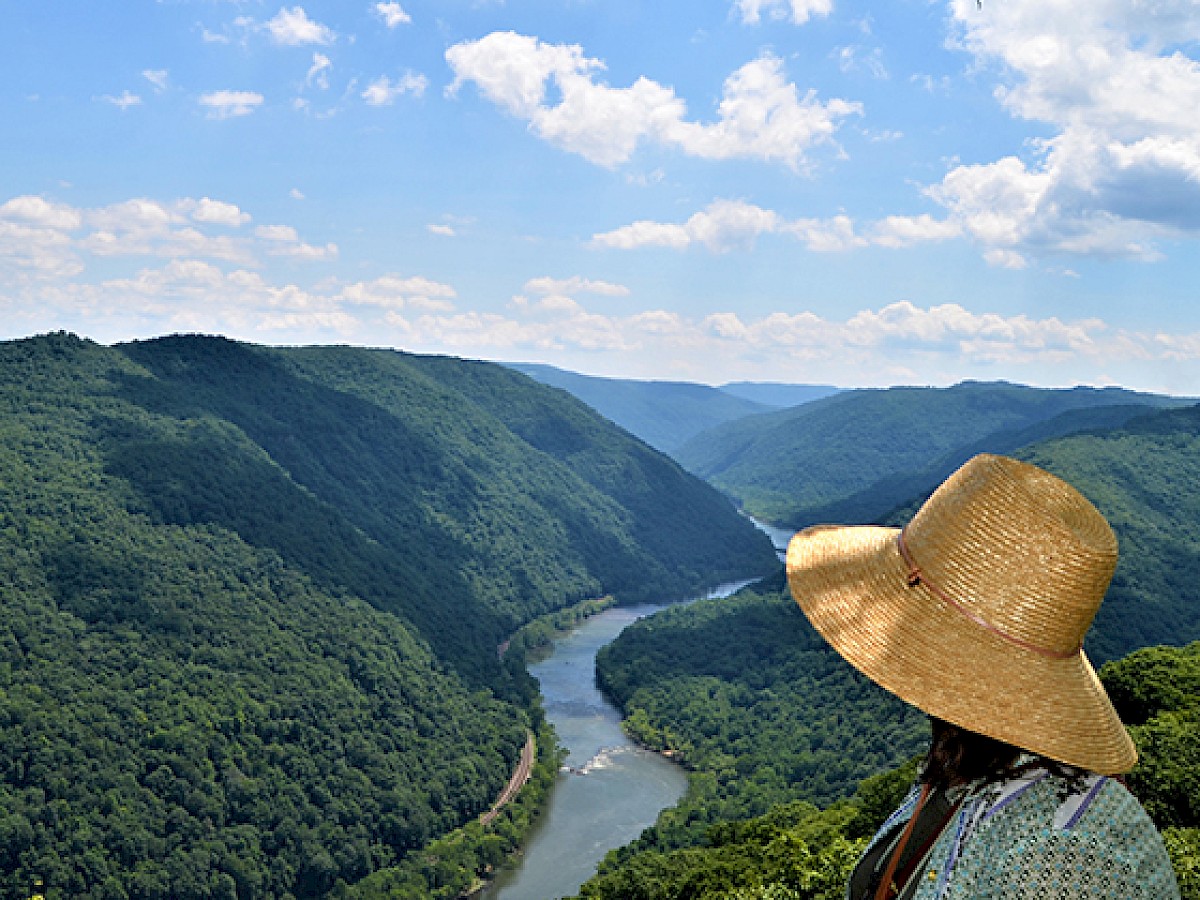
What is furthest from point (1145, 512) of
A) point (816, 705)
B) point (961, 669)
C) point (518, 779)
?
point (961, 669)

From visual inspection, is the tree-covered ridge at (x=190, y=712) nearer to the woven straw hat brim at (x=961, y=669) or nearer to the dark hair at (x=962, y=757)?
the woven straw hat brim at (x=961, y=669)

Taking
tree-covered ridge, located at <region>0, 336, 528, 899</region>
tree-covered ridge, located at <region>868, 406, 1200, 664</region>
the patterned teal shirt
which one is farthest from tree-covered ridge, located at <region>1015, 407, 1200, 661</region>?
the patterned teal shirt

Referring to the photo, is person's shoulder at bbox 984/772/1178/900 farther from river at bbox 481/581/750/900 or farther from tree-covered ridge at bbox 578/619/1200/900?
river at bbox 481/581/750/900

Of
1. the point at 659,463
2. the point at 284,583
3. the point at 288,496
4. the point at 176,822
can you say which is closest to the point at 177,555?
the point at 284,583

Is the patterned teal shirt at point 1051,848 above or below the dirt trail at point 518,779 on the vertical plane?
above

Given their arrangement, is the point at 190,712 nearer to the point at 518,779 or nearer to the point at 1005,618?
the point at 518,779

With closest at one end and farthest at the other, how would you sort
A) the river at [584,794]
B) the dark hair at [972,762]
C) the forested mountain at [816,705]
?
the dark hair at [972,762], the forested mountain at [816,705], the river at [584,794]

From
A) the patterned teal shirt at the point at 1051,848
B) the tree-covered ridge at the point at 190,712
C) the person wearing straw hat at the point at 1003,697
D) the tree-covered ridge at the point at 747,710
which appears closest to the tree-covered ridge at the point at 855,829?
the person wearing straw hat at the point at 1003,697
